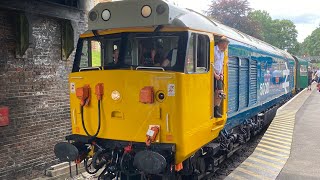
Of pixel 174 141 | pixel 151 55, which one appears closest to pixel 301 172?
pixel 174 141

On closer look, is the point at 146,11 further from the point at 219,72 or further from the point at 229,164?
the point at 229,164

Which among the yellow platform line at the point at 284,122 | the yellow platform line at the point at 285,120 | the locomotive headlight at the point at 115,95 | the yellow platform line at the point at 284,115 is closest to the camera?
the locomotive headlight at the point at 115,95

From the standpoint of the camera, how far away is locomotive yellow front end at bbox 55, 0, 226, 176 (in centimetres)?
454

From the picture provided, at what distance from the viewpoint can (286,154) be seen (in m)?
7.53

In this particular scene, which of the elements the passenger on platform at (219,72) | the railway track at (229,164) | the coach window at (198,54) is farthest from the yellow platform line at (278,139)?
the coach window at (198,54)

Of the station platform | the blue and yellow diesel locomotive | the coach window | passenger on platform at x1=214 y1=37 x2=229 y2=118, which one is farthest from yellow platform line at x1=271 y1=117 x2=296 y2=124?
the coach window

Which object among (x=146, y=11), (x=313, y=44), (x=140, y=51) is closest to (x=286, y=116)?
(x=140, y=51)

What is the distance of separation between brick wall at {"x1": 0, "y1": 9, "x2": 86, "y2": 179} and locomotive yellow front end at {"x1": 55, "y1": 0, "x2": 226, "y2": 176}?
2209mm

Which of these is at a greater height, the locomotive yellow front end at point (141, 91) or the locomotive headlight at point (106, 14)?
the locomotive headlight at point (106, 14)

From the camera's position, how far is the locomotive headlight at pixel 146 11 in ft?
15.4

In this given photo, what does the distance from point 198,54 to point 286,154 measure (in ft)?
12.6

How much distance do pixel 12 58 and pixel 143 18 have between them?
3.59m

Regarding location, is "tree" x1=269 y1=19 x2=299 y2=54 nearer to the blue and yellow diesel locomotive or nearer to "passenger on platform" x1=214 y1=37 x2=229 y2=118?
"passenger on platform" x1=214 y1=37 x2=229 y2=118

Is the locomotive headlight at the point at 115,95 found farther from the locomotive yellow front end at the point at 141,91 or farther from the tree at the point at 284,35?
the tree at the point at 284,35
